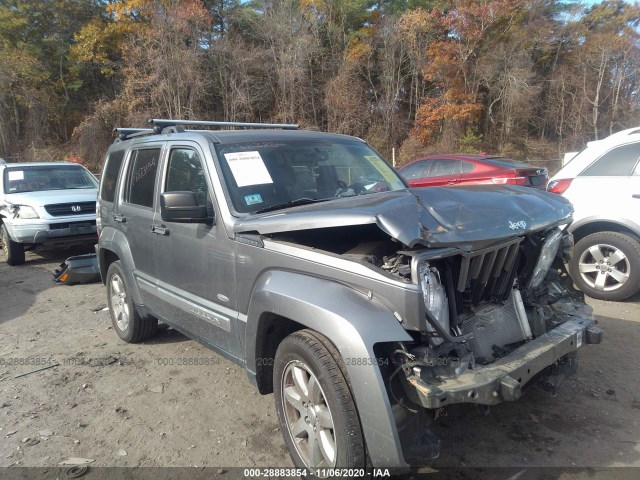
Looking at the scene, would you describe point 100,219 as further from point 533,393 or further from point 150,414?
point 533,393

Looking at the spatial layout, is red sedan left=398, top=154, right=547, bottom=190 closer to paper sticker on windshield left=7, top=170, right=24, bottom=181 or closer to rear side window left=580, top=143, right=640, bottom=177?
rear side window left=580, top=143, right=640, bottom=177

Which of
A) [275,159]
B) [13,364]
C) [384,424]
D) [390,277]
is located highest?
[275,159]

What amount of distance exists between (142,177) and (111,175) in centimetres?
92

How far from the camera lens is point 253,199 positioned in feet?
10.4

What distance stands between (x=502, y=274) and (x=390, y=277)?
1059mm

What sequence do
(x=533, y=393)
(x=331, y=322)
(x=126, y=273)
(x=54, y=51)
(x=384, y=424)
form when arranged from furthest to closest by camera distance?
(x=54, y=51)
(x=126, y=273)
(x=533, y=393)
(x=331, y=322)
(x=384, y=424)

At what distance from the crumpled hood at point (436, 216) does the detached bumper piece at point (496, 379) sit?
641 millimetres

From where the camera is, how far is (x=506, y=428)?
3066 millimetres

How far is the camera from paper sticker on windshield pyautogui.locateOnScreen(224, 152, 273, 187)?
325cm

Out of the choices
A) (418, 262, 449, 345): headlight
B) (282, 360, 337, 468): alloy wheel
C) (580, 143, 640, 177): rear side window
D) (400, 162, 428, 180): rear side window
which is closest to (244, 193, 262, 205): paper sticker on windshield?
(282, 360, 337, 468): alloy wheel

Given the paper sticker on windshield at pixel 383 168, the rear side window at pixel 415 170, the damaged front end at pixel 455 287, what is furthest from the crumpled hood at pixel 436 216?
the rear side window at pixel 415 170

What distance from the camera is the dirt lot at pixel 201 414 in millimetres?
2900

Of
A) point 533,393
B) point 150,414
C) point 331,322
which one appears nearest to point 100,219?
point 150,414

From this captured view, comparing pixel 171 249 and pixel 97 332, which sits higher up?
pixel 171 249
